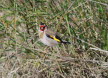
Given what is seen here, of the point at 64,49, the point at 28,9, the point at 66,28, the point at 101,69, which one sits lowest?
the point at 101,69

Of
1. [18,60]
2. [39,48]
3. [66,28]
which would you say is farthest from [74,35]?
[18,60]

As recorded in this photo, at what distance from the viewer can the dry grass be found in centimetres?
403

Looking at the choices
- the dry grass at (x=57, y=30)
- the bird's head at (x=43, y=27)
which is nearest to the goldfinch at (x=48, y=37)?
the bird's head at (x=43, y=27)

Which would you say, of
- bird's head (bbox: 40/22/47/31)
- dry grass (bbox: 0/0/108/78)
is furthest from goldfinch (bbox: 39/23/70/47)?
→ dry grass (bbox: 0/0/108/78)

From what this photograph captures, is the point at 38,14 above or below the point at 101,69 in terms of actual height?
above

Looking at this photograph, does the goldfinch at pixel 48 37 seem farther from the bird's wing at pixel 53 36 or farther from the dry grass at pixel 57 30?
the dry grass at pixel 57 30

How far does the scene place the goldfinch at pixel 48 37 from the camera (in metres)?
4.03

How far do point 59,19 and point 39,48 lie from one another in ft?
1.69

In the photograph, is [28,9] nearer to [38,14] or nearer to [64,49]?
[38,14]

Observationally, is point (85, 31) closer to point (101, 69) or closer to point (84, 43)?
point (84, 43)

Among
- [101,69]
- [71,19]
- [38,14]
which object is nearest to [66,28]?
[71,19]

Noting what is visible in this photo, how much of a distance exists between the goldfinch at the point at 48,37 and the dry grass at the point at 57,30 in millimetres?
108

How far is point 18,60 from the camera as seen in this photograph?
4145 mm

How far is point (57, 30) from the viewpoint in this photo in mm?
4184
